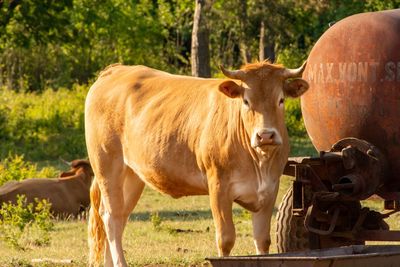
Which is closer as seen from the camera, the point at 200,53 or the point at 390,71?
the point at 390,71

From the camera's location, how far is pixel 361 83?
10156 millimetres

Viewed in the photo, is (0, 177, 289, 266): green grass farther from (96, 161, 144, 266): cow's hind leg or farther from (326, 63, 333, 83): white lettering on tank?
(326, 63, 333, 83): white lettering on tank

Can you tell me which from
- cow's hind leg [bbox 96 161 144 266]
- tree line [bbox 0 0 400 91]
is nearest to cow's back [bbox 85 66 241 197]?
cow's hind leg [bbox 96 161 144 266]

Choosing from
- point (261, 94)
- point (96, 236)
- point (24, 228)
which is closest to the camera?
point (261, 94)

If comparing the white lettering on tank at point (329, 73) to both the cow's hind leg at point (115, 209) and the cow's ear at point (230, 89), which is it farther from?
the cow's hind leg at point (115, 209)

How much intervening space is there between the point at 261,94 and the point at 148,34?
27211 mm

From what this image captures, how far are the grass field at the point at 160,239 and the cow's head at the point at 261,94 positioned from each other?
2.47 m

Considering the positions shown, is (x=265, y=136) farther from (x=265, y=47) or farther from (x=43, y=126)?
(x=265, y=47)

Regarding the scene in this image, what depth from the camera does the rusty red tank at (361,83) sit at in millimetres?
10016

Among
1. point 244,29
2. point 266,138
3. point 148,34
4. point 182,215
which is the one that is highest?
point 266,138

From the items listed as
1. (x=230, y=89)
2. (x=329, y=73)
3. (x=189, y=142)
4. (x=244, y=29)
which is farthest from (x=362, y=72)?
(x=244, y=29)

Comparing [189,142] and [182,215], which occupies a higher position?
[189,142]

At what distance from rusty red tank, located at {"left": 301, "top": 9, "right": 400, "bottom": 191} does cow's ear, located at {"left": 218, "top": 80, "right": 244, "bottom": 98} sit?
1.28 metres

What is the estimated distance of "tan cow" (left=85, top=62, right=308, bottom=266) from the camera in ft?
30.8
